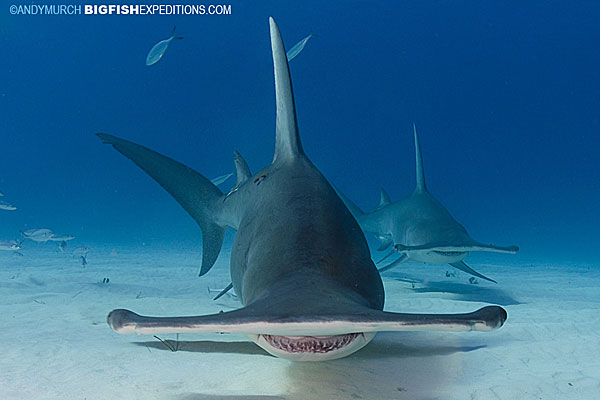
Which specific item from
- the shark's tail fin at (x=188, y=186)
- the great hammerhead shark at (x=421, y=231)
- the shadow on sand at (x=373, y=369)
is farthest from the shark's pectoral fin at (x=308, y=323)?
the great hammerhead shark at (x=421, y=231)

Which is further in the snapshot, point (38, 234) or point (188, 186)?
point (38, 234)

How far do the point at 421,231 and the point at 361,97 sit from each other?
197 feet

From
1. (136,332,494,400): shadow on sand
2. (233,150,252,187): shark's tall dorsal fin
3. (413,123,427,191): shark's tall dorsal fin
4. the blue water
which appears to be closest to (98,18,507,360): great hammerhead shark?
(233,150,252,187): shark's tall dorsal fin

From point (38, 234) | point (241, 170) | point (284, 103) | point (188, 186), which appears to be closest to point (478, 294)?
point (241, 170)

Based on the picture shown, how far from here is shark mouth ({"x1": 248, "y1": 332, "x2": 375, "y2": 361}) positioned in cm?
157

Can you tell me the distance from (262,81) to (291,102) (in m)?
62.5

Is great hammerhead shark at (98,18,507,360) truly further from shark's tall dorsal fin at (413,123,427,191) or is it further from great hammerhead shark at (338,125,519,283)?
shark's tall dorsal fin at (413,123,427,191)

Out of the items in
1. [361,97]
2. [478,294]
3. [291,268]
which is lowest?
[291,268]

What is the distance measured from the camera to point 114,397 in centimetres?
213

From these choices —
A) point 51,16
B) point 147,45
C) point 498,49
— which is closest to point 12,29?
point 51,16

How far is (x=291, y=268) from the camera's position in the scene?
1868 millimetres

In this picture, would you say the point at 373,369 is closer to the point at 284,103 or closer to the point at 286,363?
the point at 286,363

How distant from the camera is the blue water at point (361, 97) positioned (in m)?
54.3

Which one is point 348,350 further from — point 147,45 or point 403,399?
point 147,45
